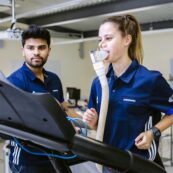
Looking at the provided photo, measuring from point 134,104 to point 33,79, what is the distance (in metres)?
0.86

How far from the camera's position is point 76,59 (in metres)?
9.11

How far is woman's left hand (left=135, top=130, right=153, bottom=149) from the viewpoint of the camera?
1302 mm

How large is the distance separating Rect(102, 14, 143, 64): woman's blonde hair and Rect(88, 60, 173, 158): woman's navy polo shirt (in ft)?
0.33

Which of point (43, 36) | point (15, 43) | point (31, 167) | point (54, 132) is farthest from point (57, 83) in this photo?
point (15, 43)

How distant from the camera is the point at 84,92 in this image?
365 inches

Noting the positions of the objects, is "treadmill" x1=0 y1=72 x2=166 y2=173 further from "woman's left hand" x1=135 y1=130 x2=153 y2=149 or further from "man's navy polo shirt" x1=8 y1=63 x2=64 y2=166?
"man's navy polo shirt" x1=8 y1=63 x2=64 y2=166

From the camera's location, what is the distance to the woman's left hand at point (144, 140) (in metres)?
1.30

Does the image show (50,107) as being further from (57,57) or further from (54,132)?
(57,57)

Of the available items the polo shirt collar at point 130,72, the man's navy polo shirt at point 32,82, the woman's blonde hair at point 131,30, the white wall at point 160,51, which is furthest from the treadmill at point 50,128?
the white wall at point 160,51

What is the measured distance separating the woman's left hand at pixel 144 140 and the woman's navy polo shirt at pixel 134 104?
64 millimetres

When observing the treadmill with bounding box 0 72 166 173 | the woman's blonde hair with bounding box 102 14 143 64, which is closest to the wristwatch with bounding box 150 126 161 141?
the woman's blonde hair with bounding box 102 14 143 64

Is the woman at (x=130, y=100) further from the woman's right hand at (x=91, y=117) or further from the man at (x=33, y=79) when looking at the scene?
the man at (x=33, y=79)

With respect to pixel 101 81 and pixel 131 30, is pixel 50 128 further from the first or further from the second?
pixel 131 30

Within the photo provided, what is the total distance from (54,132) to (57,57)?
7.99m
